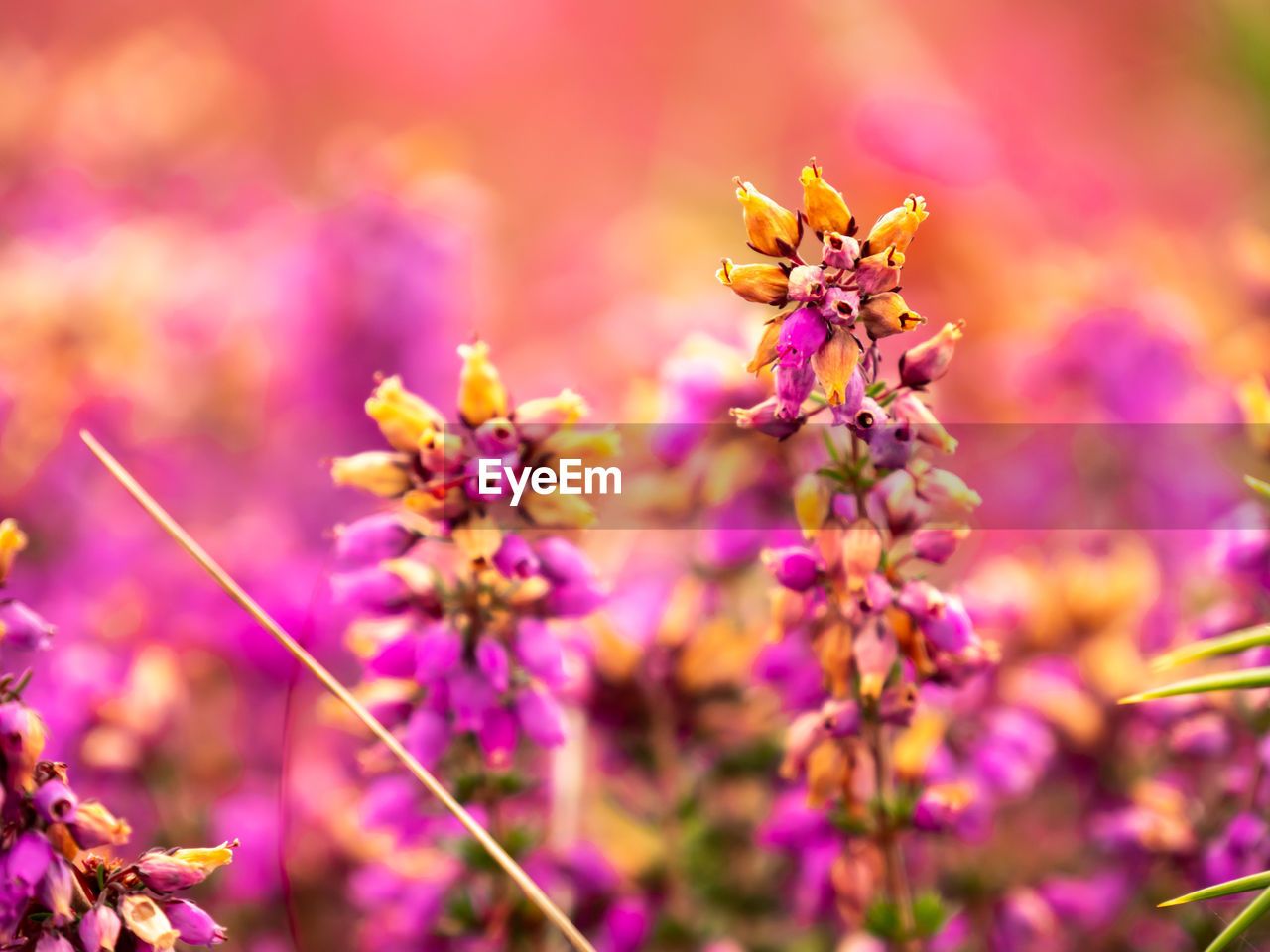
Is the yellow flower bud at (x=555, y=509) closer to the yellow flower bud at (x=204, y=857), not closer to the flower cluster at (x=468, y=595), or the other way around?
the flower cluster at (x=468, y=595)

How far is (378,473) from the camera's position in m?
0.49

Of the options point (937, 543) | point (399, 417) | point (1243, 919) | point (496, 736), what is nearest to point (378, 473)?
point (399, 417)

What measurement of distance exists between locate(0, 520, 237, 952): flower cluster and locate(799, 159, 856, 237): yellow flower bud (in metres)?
0.30

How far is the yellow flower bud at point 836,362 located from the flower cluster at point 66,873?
10.2 inches

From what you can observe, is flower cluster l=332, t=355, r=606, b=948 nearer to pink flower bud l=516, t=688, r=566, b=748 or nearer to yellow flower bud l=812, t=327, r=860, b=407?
pink flower bud l=516, t=688, r=566, b=748

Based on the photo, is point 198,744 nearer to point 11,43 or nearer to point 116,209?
point 116,209

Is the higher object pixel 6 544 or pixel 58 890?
pixel 6 544

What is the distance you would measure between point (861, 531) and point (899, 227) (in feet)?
0.37

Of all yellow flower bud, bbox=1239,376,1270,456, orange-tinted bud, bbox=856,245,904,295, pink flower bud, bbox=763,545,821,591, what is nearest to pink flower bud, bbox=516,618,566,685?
pink flower bud, bbox=763,545,821,591

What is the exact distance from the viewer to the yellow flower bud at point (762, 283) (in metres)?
0.40

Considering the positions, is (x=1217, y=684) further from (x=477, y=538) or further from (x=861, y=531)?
(x=477, y=538)

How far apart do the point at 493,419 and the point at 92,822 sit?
0.21 m

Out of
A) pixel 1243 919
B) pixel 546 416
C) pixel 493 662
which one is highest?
pixel 546 416

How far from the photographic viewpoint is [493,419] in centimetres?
50
